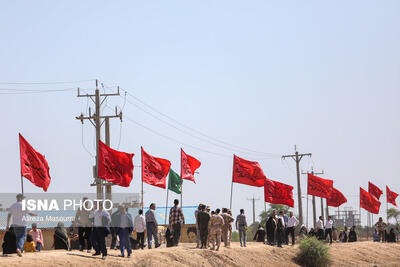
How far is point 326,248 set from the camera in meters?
35.6

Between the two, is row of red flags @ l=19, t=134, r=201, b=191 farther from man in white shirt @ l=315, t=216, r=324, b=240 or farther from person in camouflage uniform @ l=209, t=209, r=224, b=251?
man in white shirt @ l=315, t=216, r=324, b=240

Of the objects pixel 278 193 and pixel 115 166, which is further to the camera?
pixel 278 193

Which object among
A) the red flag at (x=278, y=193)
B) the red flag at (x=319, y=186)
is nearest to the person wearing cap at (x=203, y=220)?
the red flag at (x=278, y=193)

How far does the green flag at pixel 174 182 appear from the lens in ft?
122

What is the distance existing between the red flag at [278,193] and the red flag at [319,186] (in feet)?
21.3

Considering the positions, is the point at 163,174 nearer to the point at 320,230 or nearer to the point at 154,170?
the point at 154,170

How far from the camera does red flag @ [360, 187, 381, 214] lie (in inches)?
2149

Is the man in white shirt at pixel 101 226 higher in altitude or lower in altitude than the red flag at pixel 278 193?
lower

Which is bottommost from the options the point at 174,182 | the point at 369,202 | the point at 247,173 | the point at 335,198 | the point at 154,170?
the point at 369,202

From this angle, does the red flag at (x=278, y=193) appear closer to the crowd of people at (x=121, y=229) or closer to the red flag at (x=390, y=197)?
the crowd of people at (x=121, y=229)

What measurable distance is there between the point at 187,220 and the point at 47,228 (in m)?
15.0

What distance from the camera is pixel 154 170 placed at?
34062mm

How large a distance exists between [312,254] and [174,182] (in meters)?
7.99

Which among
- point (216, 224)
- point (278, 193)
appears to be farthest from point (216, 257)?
point (278, 193)
